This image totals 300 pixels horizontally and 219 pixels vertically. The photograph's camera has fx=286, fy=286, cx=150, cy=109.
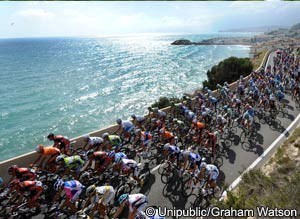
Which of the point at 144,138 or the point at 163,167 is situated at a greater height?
the point at 144,138

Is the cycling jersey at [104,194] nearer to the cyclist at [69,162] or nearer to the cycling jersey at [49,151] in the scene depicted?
the cyclist at [69,162]

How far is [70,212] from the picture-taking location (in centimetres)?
860

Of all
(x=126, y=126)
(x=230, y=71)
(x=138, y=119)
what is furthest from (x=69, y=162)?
(x=230, y=71)

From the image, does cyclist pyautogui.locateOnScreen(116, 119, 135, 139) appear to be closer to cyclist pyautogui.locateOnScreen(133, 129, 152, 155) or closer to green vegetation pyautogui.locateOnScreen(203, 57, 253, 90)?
cyclist pyautogui.locateOnScreen(133, 129, 152, 155)

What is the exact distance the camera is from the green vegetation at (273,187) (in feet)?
28.7

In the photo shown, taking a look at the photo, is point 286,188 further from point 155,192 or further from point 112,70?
point 112,70

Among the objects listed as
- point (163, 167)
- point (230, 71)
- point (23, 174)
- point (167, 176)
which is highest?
point (23, 174)

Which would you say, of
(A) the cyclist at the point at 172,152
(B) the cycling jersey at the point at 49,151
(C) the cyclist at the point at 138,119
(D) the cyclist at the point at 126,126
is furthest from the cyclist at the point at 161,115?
(B) the cycling jersey at the point at 49,151

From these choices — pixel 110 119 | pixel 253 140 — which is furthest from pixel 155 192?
pixel 110 119

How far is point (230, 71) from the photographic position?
147ft

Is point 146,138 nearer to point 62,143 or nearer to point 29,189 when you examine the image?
Result: point 62,143

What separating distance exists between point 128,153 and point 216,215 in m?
5.79

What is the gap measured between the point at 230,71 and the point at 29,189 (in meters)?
40.7

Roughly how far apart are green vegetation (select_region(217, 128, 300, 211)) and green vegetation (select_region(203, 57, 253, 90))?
30.7 metres
